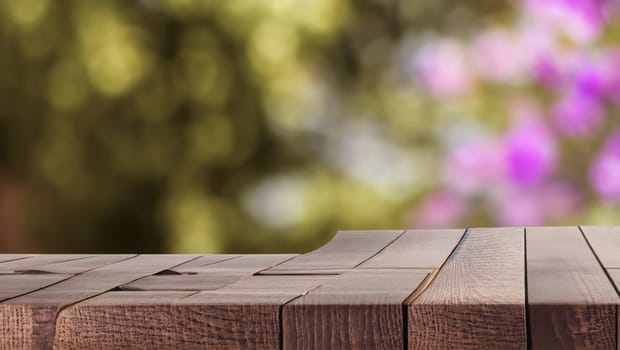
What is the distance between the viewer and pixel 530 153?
2.50m

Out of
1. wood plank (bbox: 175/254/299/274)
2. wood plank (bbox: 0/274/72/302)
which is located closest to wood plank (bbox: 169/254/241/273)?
wood plank (bbox: 175/254/299/274)

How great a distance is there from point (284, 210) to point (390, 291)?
183 cm

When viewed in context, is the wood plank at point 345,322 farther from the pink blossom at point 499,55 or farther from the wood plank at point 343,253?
the pink blossom at point 499,55

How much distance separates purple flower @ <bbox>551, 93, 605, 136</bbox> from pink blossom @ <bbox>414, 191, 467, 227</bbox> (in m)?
0.31

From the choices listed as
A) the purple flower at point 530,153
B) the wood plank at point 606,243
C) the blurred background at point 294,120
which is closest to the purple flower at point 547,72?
the blurred background at point 294,120

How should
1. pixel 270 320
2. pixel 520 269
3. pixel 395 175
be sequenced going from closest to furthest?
pixel 270 320
pixel 520 269
pixel 395 175

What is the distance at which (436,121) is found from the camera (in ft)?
8.34

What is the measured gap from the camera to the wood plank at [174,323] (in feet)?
2.30

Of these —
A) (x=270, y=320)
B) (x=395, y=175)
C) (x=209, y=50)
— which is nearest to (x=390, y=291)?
(x=270, y=320)

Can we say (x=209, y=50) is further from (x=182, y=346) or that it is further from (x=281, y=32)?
(x=182, y=346)

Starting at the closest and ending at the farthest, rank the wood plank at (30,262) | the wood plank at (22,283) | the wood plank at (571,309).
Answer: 1. the wood plank at (571,309)
2. the wood plank at (22,283)
3. the wood plank at (30,262)

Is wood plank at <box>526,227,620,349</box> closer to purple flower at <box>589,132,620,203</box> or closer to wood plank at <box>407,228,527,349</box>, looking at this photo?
wood plank at <box>407,228,527,349</box>

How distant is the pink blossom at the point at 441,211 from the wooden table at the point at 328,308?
155 centimetres

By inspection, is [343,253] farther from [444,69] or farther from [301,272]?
[444,69]
